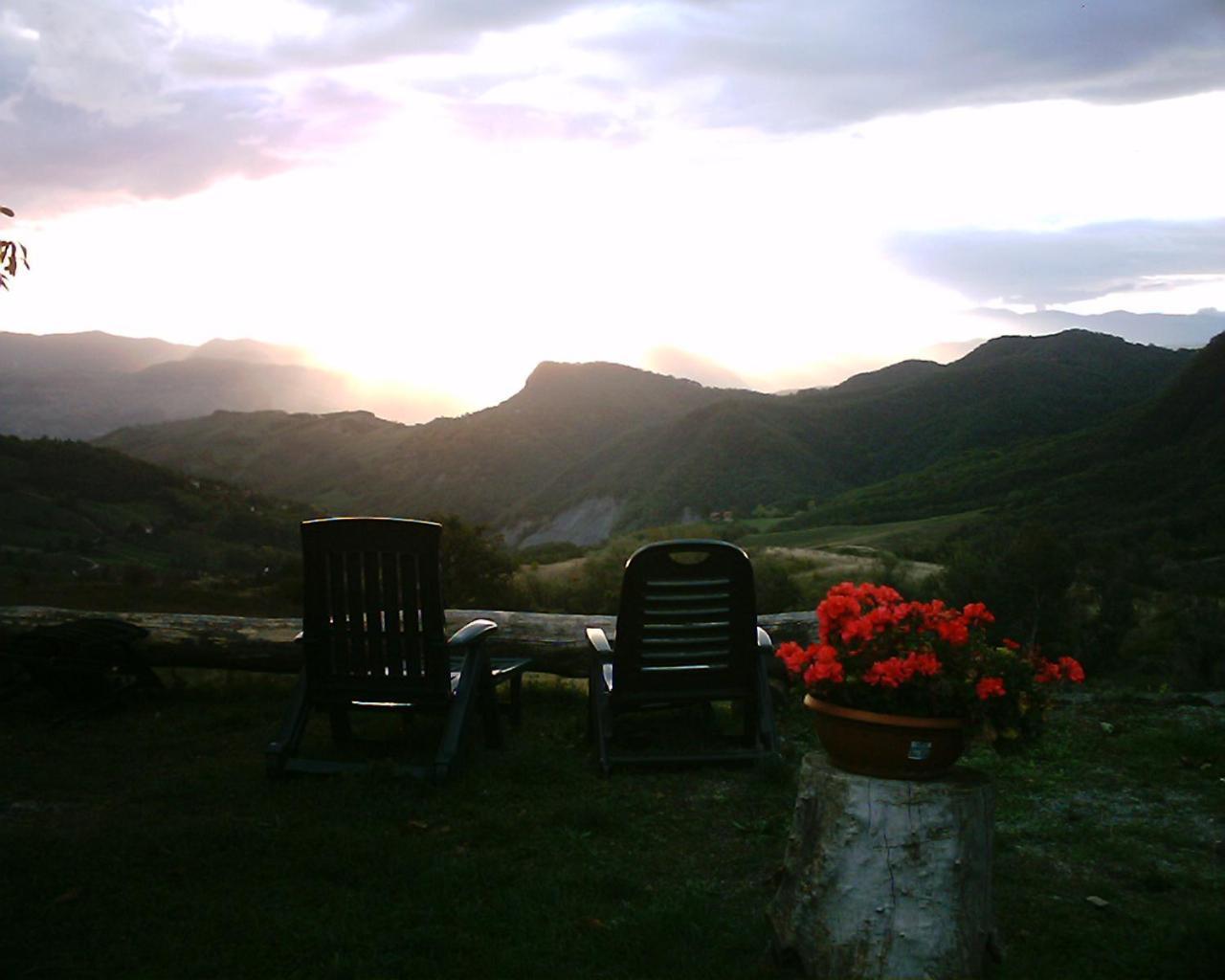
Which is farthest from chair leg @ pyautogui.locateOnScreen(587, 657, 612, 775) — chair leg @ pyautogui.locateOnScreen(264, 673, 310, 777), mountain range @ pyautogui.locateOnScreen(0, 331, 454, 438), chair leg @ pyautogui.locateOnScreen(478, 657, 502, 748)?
mountain range @ pyautogui.locateOnScreen(0, 331, 454, 438)

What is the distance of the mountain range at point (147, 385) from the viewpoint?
261 ft

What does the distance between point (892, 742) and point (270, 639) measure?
17.2ft

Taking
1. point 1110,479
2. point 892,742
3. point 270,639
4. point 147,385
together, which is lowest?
point 1110,479

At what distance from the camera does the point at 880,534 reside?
36.2 metres

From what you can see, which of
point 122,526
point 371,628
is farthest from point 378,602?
point 122,526

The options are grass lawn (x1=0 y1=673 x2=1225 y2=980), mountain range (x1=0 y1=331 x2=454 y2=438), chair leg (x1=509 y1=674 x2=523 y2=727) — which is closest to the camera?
grass lawn (x1=0 y1=673 x2=1225 y2=980)

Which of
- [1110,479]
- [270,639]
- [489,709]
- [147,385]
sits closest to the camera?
[489,709]

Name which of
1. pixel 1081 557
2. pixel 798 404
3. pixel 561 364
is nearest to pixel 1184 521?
pixel 1081 557

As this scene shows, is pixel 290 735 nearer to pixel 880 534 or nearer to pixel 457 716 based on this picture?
pixel 457 716

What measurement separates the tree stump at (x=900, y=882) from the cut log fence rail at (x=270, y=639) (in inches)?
162

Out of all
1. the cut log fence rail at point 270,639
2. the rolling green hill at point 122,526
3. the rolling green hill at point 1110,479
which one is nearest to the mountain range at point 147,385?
the rolling green hill at point 1110,479

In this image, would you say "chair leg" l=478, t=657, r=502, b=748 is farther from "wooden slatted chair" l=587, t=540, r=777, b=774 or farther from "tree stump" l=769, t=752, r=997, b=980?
"tree stump" l=769, t=752, r=997, b=980

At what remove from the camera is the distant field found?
30375 millimetres

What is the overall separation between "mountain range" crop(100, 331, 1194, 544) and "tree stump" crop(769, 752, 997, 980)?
40952 mm
